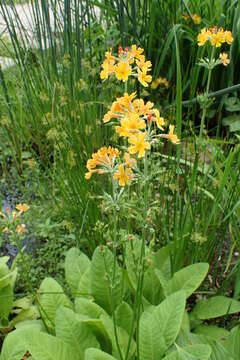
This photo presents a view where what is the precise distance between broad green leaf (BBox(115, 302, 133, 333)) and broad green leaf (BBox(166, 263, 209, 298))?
18cm

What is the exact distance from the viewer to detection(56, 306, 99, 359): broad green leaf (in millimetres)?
1261

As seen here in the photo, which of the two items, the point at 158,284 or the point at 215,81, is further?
the point at 215,81

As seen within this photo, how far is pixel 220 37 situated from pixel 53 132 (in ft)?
2.32

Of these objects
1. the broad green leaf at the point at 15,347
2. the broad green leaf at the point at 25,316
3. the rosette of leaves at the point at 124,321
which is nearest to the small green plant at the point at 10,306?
the broad green leaf at the point at 25,316

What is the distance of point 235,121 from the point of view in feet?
8.23

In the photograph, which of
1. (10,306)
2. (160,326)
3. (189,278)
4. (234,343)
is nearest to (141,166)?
(189,278)

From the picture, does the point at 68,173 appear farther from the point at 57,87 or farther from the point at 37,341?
the point at 37,341

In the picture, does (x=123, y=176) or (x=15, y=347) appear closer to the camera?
(x=123, y=176)

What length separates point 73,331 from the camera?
127cm

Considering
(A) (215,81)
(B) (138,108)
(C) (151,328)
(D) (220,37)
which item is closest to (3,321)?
(C) (151,328)

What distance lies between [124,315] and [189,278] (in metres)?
0.25

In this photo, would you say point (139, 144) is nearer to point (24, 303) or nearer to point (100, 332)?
point (100, 332)

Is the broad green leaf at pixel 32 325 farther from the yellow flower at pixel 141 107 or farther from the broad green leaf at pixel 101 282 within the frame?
the yellow flower at pixel 141 107

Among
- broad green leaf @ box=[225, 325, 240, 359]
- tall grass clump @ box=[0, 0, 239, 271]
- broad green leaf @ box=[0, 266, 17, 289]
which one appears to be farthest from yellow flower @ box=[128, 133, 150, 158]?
broad green leaf @ box=[0, 266, 17, 289]
